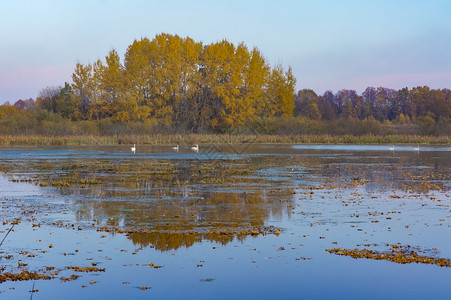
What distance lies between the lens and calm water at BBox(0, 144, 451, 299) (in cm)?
928

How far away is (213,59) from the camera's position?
253 ft

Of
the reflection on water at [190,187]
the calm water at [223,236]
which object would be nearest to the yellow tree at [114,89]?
the reflection on water at [190,187]

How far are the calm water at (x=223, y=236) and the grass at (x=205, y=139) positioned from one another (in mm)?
37999

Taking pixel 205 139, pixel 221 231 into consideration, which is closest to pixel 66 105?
pixel 205 139

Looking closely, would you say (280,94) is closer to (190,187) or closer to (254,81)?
(254,81)

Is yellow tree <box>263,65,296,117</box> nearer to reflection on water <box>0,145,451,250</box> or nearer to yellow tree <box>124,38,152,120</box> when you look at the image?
yellow tree <box>124,38,152,120</box>

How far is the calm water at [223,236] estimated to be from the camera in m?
9.28

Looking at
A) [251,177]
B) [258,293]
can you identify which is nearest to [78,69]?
[251,177]

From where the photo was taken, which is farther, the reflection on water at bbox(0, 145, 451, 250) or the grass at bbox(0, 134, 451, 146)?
the grass at bbox(0, 134, 451, 146)

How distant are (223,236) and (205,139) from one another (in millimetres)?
54789

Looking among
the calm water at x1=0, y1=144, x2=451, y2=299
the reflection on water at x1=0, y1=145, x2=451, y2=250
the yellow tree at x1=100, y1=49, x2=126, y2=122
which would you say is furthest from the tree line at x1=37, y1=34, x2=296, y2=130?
the calm water at x1=0, y1=144, x2=451, y2=299

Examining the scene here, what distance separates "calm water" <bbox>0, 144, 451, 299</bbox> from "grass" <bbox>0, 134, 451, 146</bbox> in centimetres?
3800

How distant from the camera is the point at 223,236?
1289 cm

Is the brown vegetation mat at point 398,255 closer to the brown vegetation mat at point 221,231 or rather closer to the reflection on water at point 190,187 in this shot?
the brown vegetation mat at point 221,231
